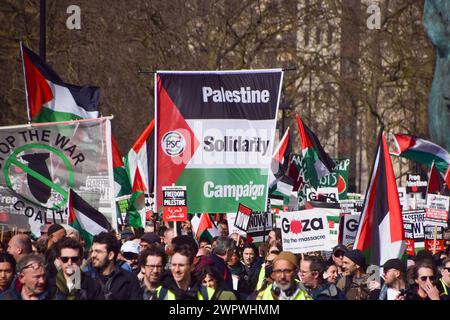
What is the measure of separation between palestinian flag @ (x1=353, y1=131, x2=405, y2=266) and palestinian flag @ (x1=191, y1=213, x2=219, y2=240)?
11.2 feet

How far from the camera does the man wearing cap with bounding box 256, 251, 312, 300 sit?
828 cm

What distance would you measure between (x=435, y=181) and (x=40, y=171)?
8451 millimetres

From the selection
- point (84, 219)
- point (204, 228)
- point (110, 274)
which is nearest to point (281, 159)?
point (204, 228)

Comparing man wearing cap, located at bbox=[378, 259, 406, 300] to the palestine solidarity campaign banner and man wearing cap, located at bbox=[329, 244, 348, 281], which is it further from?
the palestine solidarity campaign banner

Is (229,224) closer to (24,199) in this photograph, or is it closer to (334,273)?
(24,199)

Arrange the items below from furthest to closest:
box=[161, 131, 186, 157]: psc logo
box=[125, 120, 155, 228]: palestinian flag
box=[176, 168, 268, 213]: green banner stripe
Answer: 1. box=[125, 120, 155, 228]: palestinian flag
2. box=[161, 131, 186, 157]: psc logo
3. box=[176, 168, 268, 213]: green banner stripe

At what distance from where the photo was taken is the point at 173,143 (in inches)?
575

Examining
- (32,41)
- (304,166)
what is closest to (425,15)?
(304,166)

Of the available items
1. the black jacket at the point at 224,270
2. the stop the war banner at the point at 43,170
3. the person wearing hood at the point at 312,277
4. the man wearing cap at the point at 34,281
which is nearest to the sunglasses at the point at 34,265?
the man wearing cap at the point at 34,281

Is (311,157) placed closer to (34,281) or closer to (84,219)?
(84,219)

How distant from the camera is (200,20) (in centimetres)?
3931

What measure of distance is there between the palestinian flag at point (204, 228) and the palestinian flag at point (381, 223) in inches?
134

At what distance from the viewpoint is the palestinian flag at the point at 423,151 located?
21119 mm

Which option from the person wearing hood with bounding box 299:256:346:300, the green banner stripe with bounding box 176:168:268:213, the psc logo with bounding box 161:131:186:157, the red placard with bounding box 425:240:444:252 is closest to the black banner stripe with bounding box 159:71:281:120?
the psc logo with bounding box 161:131:186:157
